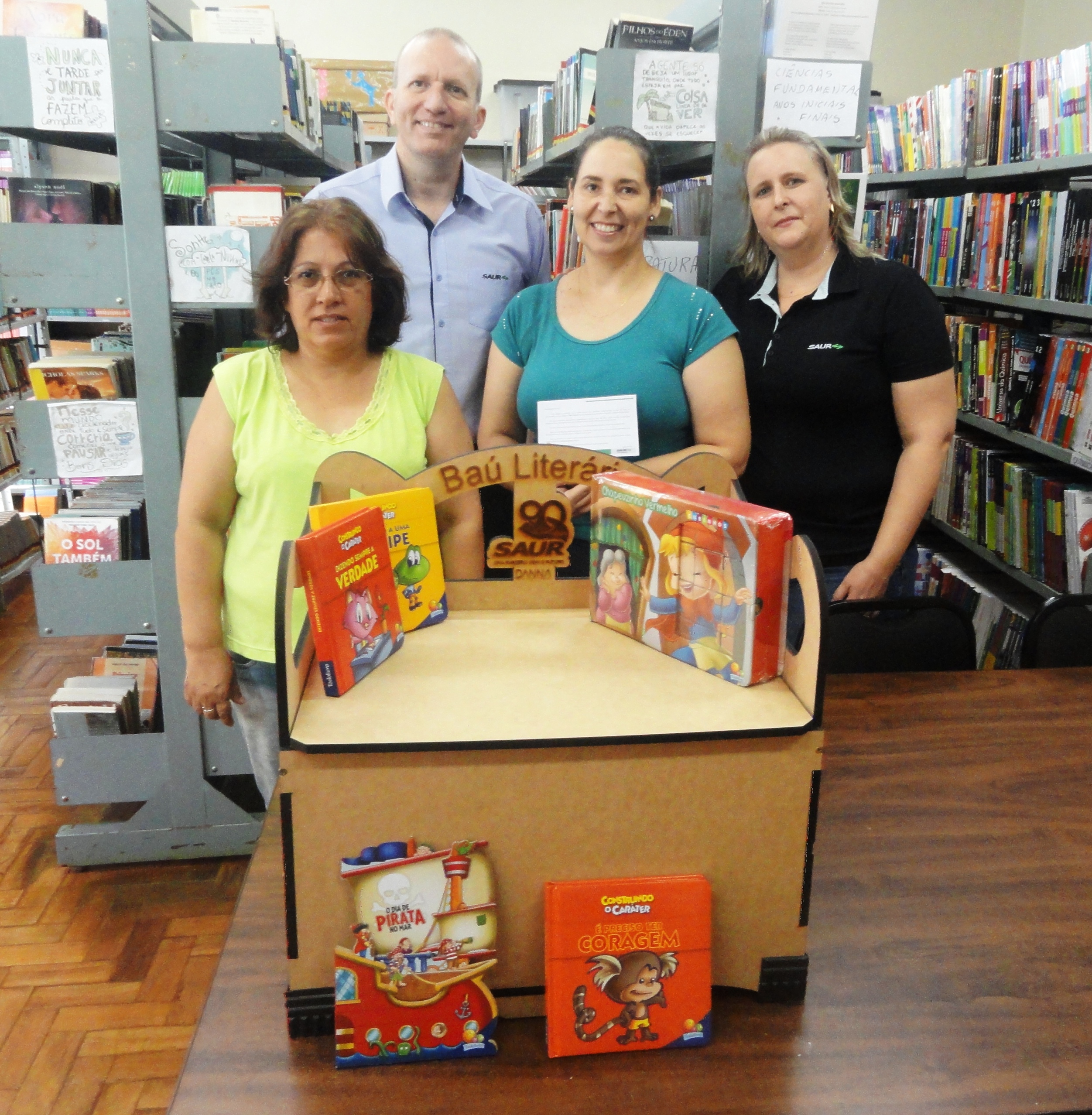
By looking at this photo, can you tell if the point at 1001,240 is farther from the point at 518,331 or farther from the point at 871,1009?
the point at 871,1009

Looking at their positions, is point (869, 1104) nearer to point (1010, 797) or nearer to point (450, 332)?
point (1010, 797)

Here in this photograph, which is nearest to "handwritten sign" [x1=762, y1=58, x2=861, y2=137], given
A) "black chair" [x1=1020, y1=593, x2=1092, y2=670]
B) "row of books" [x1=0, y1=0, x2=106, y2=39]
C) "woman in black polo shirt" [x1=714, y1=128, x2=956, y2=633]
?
"woman in black polo shirt" [x1=714, y1=128, x2=956, y2=633]

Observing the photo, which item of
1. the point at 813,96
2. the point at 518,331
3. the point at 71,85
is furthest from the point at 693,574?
the point at 71,85

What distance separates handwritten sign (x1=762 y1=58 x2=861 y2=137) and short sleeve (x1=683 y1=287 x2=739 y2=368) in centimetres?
61

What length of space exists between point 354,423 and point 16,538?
14.2 feet

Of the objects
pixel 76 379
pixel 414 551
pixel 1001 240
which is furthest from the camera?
pixel 1001 240

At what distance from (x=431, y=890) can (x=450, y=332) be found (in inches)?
61.2

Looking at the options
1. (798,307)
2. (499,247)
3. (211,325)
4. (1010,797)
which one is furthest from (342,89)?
(1010,797)

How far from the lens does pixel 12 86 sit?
2.09 meters

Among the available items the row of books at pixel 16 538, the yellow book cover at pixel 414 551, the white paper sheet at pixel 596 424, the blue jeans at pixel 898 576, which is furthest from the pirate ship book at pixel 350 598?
the row of books at pixel 16 538

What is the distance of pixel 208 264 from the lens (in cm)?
219

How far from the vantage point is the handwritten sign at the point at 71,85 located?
2.06m

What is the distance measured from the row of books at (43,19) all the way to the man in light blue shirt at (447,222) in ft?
2.06

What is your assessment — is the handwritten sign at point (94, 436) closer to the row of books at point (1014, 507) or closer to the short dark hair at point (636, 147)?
the short dark hair at point (636, 147)
